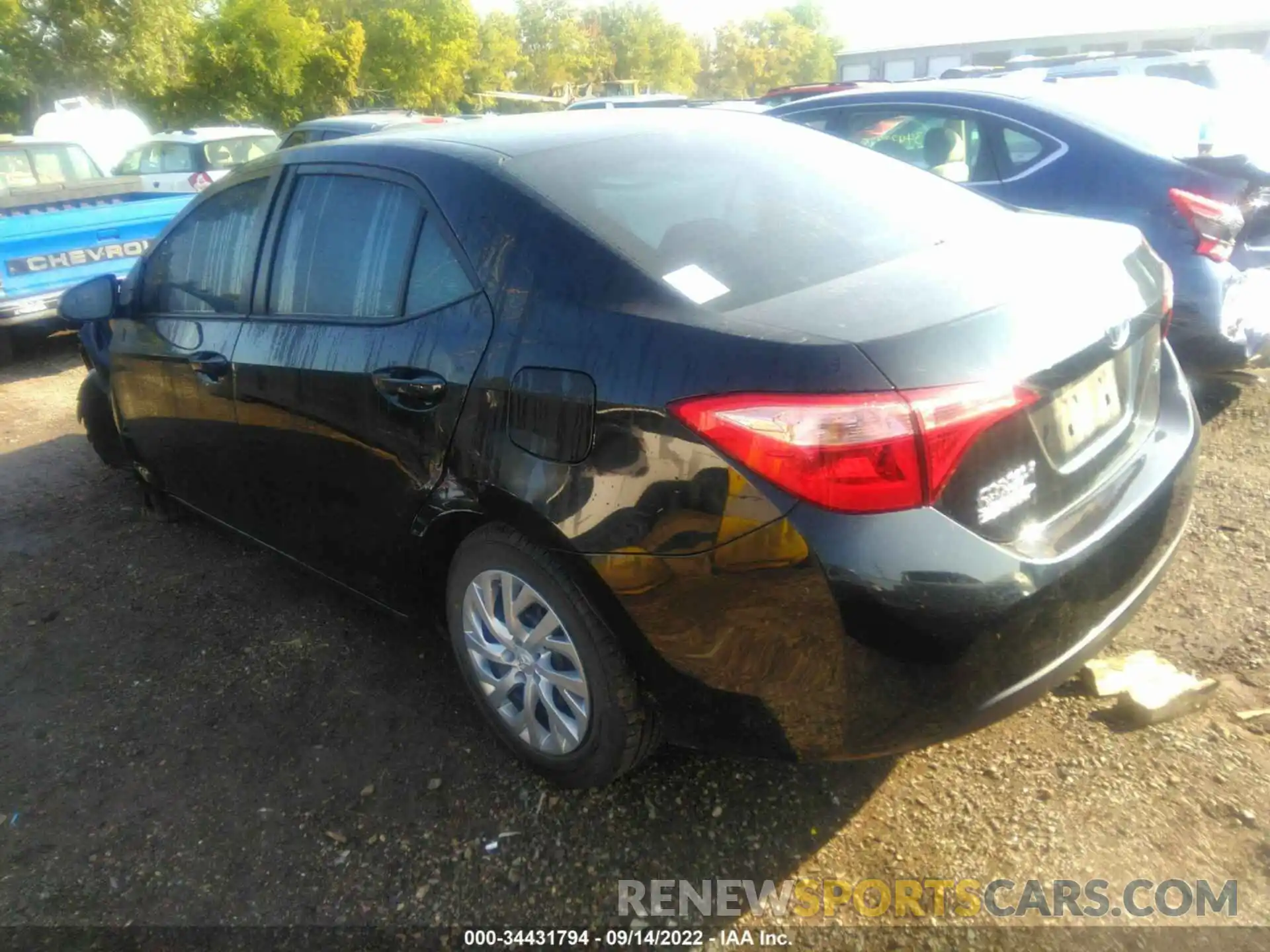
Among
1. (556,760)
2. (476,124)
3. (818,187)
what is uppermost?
(476,124)

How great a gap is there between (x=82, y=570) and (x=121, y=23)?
29.9m

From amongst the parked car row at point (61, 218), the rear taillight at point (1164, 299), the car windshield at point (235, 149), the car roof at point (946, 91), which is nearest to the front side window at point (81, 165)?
the parked car row at point (61, 218)

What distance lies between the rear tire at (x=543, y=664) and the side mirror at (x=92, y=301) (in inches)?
85.3

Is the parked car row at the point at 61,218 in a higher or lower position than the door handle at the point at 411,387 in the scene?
lower

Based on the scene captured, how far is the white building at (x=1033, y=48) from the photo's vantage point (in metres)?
35.6

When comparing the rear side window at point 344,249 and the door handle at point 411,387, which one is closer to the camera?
the door handle at point 411,387

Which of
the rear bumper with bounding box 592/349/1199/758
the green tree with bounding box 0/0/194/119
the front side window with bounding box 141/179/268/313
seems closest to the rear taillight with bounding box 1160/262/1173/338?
the rear bumper with bounding box 592/349/1199/758

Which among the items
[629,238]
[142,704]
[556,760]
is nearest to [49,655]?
[142,704]

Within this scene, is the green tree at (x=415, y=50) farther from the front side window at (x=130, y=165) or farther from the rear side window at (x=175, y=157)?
the rear side window at (x=175, y=157)

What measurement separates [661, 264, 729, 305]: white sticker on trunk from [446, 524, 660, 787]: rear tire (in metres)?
0.68

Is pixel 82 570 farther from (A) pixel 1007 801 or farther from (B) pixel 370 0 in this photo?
(B) pixel 370 0

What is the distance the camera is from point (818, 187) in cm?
275

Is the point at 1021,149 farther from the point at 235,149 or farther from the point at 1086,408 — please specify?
the point at 235,149

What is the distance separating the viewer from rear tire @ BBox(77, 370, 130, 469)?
184 inches
